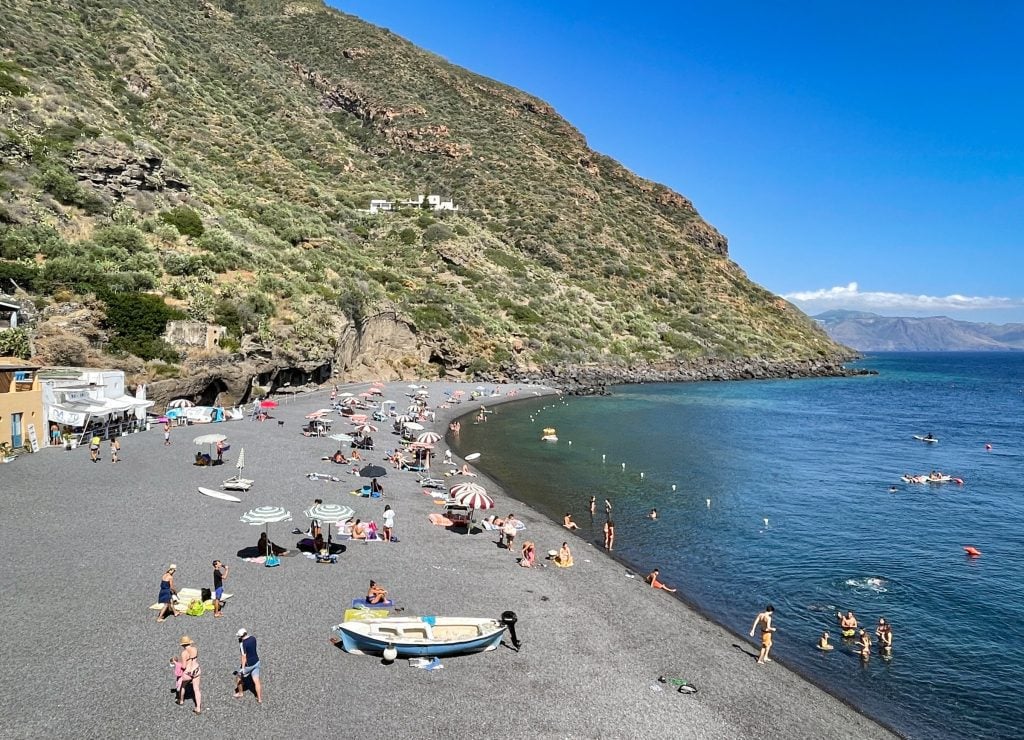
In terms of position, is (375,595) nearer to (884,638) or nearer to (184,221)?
(884,638)

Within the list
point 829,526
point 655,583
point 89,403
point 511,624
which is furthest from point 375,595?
point 89,403

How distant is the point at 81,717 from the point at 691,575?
1528cm

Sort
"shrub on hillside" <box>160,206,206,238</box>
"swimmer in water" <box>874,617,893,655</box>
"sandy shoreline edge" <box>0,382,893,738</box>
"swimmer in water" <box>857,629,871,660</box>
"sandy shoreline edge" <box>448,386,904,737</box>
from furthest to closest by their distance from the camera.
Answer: "shrub on hillside" <box>160,206,206,238</box>, "swimmer in water" <box>874,617,893,655</box>, "swimmer in water" <box>857,629,871,660</box>, "sandy shoreline edge" <box>448,386,904,737</box>, "sandy shoreline edge" <box>0,382,893,738</box>

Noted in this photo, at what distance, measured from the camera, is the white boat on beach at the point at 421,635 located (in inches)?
443

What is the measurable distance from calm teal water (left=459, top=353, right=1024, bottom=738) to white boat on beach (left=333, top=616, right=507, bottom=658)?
7041mm

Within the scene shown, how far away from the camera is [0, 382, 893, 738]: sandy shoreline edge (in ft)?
31.4

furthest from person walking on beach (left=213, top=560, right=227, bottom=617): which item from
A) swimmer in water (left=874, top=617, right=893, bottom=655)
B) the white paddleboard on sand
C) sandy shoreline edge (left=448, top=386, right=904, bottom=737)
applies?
swimmer in water (left=874, top=617, right=893, bottom=655)

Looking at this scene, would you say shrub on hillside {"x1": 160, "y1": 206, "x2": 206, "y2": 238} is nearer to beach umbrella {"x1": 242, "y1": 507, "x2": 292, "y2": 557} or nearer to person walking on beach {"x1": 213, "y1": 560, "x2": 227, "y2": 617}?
beach umbrella {"x1": 242, "y1": 507, "x2": 292, "y2": 557}

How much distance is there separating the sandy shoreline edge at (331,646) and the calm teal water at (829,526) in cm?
215

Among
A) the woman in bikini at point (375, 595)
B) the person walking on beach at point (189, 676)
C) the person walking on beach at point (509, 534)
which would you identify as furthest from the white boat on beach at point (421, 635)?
the person walking on beach at point (509, 534)

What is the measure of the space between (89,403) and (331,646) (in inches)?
846

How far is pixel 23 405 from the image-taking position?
23.2 metres

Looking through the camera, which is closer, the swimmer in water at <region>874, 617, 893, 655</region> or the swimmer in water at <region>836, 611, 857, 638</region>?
the swimmer in water at <region>874, 617, 893, 655</region>

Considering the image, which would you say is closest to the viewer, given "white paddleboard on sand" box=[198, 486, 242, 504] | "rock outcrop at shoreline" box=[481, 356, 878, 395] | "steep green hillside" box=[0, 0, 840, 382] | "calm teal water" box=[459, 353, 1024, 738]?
"calm teal water" box=[459, 353, 1024, 738]
